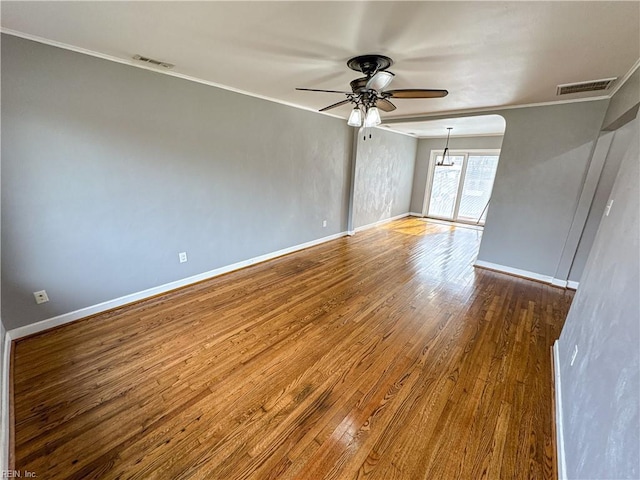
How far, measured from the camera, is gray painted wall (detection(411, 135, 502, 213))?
21.9ft

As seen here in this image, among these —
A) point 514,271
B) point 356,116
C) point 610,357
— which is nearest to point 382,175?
point 514,271

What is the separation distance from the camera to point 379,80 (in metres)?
2.19

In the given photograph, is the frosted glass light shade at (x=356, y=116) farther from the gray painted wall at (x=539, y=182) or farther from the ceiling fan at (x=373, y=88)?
the gray painted wall at (x=539, y=182)

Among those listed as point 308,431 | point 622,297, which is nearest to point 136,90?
point 308,431

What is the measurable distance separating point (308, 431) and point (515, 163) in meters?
4.14

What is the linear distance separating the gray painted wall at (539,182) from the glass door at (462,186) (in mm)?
3274

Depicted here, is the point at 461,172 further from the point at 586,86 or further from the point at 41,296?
the point at 41,296

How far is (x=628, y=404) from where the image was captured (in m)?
0.90

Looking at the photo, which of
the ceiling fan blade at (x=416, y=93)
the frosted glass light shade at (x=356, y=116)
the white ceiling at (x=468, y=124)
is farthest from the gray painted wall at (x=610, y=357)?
the white ceiling at (x=468, y=124)

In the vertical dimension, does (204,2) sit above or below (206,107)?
above

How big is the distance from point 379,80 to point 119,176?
8.19 ft

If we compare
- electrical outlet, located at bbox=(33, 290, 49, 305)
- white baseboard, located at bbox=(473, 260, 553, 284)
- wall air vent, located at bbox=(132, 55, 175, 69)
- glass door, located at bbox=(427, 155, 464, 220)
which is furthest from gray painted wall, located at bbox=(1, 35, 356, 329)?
glass door, located at bbox=(427, 155, 464, 220)

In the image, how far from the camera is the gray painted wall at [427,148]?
669 cm

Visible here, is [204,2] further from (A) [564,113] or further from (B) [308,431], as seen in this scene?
(A) [564,113]
